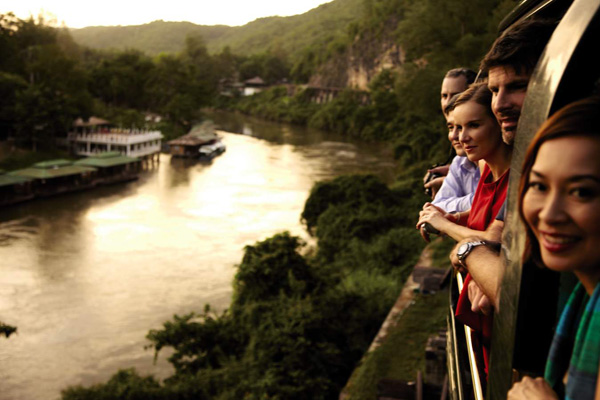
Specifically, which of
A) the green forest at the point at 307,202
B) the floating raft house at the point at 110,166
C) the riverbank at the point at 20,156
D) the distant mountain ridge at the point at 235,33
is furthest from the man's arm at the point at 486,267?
the distant mountain ridge at the point at 235,33

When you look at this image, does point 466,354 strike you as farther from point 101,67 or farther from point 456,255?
point 101,67

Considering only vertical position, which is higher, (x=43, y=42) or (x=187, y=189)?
(x=43, y=42)

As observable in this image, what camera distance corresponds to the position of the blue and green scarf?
86 cm

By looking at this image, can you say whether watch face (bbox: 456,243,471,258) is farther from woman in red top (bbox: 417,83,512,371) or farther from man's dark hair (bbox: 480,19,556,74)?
man's dark hair (bbox: 480,19,556,74)

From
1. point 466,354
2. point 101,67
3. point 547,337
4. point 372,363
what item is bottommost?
point 372,363

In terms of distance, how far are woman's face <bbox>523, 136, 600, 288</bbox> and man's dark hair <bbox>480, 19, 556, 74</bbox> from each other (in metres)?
0.50

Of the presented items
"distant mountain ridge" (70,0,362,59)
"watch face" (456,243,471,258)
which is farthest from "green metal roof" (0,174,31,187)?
"distant mountain ridge" (70,0,362,59)

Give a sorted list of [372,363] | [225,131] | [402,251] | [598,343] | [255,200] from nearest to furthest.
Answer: [598,343]
[372,363]
[402,251]
[255,200]
[225,131]

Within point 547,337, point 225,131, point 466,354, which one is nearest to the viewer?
point 547,337

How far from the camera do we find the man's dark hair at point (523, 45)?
1296 millimetres

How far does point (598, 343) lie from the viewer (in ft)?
2.78

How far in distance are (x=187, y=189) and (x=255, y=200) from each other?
12.0 ft

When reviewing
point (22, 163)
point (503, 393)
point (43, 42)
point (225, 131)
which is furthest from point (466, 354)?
point (225, 131)

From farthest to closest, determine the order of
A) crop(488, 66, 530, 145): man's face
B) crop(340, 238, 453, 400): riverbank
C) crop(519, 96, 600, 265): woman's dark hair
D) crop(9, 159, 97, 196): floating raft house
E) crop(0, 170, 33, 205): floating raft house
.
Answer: crop(9, 159, 97, 196): floating raft house, crop(0, 170, 33, 205): floating raft house, crop(340, 238, 453, 400): riverbank, crop(488, 66, 530, 145): man's face, crop(519, 96, 600, 265): woman's dark hair
